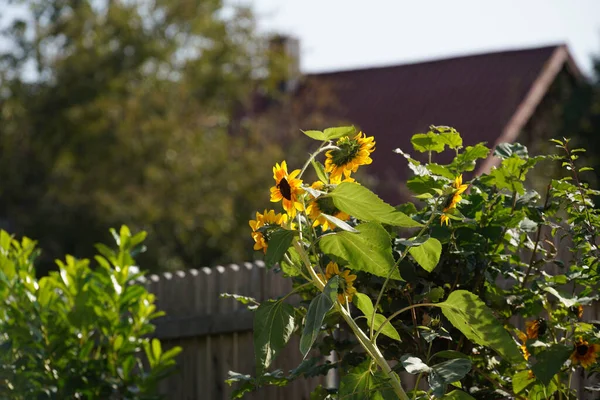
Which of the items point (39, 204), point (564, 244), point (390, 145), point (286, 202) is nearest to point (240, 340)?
point (564, 244)

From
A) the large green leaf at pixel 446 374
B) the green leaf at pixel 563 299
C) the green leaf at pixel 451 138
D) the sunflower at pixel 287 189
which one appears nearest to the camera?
the large green leaf at pixel 446 374

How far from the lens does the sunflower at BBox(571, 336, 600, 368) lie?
2631 millimetres

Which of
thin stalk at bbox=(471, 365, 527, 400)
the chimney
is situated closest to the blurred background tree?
the chimney

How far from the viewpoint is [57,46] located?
1848cm

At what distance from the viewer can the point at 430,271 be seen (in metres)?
2.45

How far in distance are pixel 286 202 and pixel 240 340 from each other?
2727 mm

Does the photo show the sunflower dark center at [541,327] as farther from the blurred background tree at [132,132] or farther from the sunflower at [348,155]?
the blurred background tree at [132,132]

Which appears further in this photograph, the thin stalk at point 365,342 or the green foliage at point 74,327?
the green foliage at point 74,327

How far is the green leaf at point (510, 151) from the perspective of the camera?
279 centimetres

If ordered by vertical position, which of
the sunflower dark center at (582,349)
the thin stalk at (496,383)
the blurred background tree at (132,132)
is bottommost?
the thin stalk at (496,383)

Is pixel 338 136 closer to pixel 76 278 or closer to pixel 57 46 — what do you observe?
pixel 76 278

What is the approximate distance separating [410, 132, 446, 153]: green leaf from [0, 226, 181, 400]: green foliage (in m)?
1.89

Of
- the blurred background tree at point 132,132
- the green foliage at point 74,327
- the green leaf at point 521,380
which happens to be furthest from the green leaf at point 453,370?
the blurred background tree at point 132,132

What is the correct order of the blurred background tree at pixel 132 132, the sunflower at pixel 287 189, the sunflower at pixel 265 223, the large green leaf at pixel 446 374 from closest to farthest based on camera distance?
the large green leaf at pixel 446 374 < the sunflower at pixel 287 189 < the sunflower at pixel 265 223 < the blurred background tree at pixel 132 132
